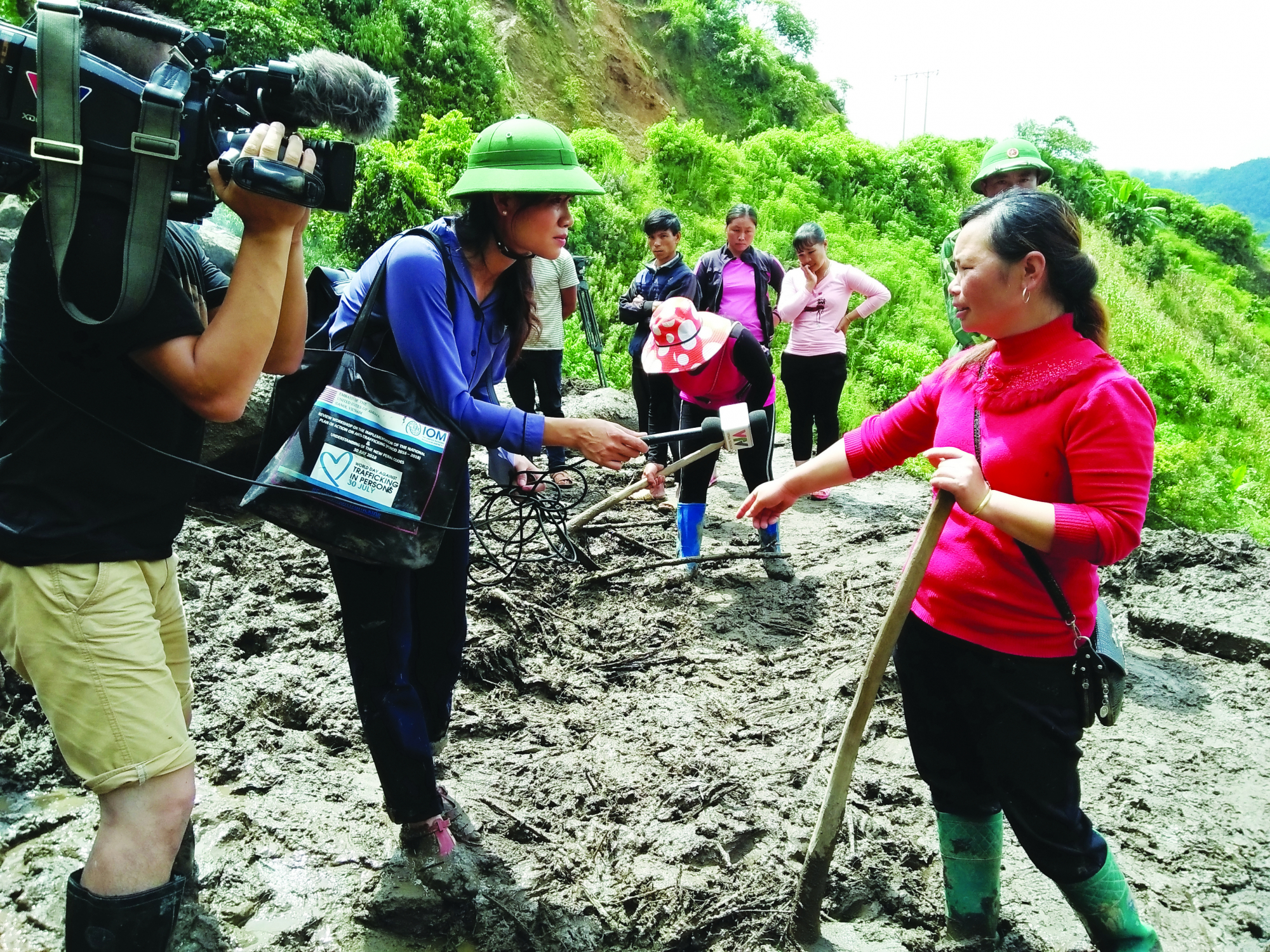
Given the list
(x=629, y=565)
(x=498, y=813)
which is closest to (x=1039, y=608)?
(x=498, y=813)

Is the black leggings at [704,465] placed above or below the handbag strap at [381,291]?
below

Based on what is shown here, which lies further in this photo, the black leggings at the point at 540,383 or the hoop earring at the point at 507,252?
the black leggings at the point at 540,383

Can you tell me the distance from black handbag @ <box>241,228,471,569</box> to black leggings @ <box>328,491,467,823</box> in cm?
18

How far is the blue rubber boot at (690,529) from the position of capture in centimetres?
507

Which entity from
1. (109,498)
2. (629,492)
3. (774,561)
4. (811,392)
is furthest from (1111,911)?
(811,392)

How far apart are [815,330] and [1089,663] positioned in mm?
4668

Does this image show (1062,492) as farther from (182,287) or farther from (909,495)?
(909,495)

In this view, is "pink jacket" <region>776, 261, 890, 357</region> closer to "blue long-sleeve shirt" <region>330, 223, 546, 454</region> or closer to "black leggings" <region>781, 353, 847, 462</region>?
"black leggings" <region>781, 353, 847, 462</region>

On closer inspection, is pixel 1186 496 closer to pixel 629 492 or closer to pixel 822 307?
pixel 822 307

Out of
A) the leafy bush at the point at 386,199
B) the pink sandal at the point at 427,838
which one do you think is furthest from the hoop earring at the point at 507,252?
the leafy bush at the point at 386,199

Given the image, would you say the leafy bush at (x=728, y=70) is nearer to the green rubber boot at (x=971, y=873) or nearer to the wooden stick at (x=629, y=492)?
the wooden stick at (x=629, y=492)

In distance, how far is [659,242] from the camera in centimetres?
643

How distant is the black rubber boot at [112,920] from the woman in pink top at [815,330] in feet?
16.9

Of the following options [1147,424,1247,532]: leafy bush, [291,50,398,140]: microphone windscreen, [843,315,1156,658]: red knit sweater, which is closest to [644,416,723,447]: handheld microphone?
[843,315,1156,658]: red knit sweater
